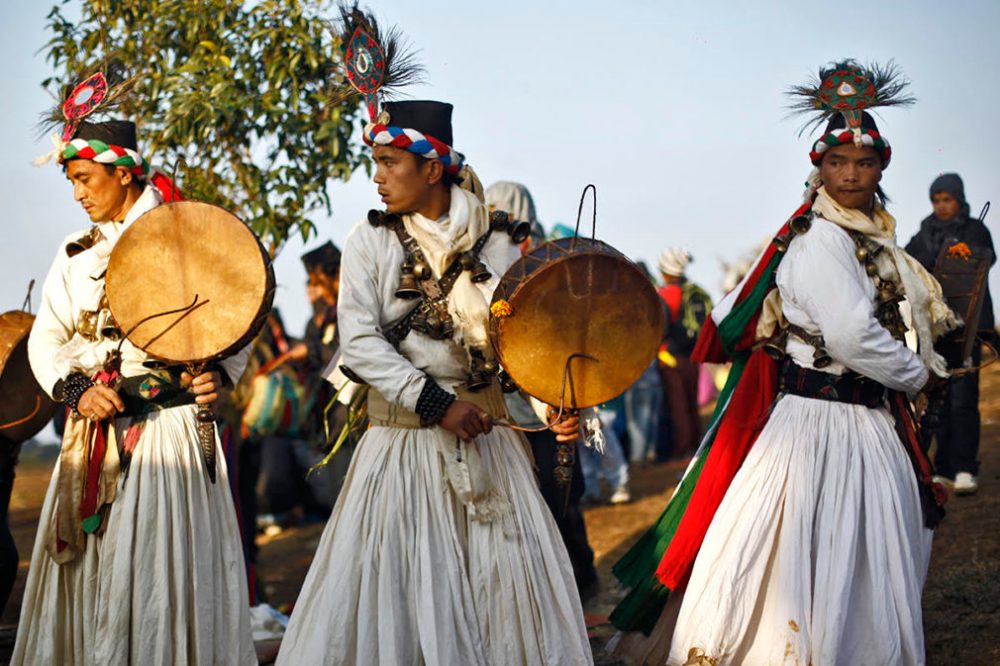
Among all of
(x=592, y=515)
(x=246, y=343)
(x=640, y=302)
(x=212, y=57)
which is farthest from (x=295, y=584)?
(x=640, y=302)

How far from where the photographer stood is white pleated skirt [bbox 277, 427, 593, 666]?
4.49m

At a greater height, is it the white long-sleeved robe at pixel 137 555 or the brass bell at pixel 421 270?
the brass bell at pixel 421 270

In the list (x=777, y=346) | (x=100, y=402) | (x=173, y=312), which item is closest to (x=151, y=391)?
(x=100, y=402)

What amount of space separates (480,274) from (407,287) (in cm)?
28

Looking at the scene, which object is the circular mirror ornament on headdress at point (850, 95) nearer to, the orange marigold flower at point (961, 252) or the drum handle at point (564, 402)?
the orange marigold flower at point (961, 252)

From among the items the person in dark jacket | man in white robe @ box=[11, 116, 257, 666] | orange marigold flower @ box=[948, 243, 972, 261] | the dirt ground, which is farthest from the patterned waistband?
the person in dark jacket

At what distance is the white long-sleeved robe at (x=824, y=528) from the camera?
17.0ft

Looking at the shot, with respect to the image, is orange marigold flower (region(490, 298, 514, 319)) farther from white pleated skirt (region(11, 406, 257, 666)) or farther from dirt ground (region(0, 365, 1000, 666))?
dirt ground (region(0, 365, 1000, 666))

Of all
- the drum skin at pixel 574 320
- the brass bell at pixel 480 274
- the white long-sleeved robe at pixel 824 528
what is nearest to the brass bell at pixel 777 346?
the white long-sleeved robe at pixel 824 528

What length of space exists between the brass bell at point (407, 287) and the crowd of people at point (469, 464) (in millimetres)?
13

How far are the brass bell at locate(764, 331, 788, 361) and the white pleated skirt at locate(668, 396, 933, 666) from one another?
0.24m

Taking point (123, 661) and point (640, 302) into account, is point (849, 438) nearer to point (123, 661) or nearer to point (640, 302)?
point (640, 302)

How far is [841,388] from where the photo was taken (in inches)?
215

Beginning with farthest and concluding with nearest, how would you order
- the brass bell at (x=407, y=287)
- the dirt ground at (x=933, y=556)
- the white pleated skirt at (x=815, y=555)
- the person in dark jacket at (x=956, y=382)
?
the person in dark jacket at (x=956, y=382), the dirt ground at (x=933, y=556), the white pleated skirt at (x=815, y=555), the brass bell at (x=407, y=287)
